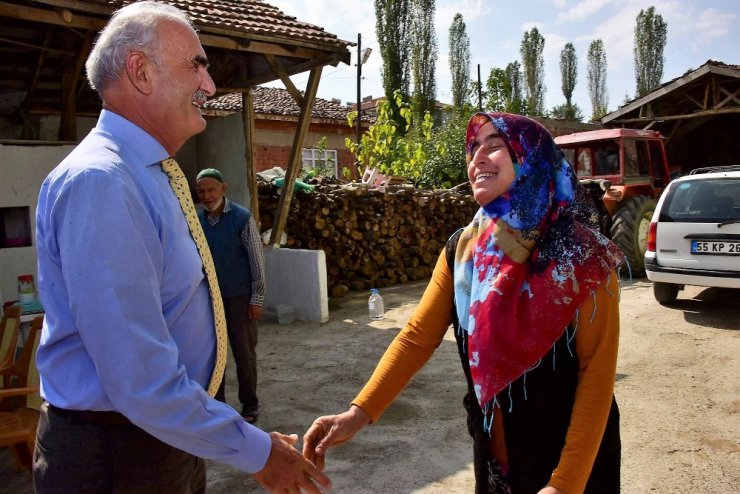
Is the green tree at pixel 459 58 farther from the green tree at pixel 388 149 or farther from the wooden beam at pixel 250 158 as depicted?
the wooden beam at pixel 250 158

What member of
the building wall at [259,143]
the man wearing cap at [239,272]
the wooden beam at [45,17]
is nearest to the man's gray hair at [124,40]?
the man wearing cap at [239,272]

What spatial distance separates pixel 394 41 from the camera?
1307 inches

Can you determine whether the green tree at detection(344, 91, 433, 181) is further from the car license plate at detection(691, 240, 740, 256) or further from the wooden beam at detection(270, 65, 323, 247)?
the car license plate at detection(691, 240, 740, 256)

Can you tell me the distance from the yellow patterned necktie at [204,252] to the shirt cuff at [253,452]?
0.72 ft

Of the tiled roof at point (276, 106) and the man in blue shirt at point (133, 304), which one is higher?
the tiled roof at point (276, 106)

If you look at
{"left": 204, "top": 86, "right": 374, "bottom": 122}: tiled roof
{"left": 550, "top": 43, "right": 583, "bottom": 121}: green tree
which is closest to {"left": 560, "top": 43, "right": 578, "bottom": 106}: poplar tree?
{"left": 550, "top": 43, "right": 583, "bottom": 121}: green tree

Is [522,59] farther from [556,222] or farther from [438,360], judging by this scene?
[556,222]

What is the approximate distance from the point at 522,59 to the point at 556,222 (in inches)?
2158

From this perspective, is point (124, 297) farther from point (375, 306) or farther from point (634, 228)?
point (634, 228)

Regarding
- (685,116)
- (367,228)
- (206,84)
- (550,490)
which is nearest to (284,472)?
(550,490)

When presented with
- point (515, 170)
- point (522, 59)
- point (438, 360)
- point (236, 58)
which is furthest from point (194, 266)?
point (522, 59)

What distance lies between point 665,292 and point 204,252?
7.10 meters

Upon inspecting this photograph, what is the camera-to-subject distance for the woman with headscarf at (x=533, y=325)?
155 cm

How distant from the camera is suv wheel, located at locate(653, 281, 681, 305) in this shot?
23.8ft
